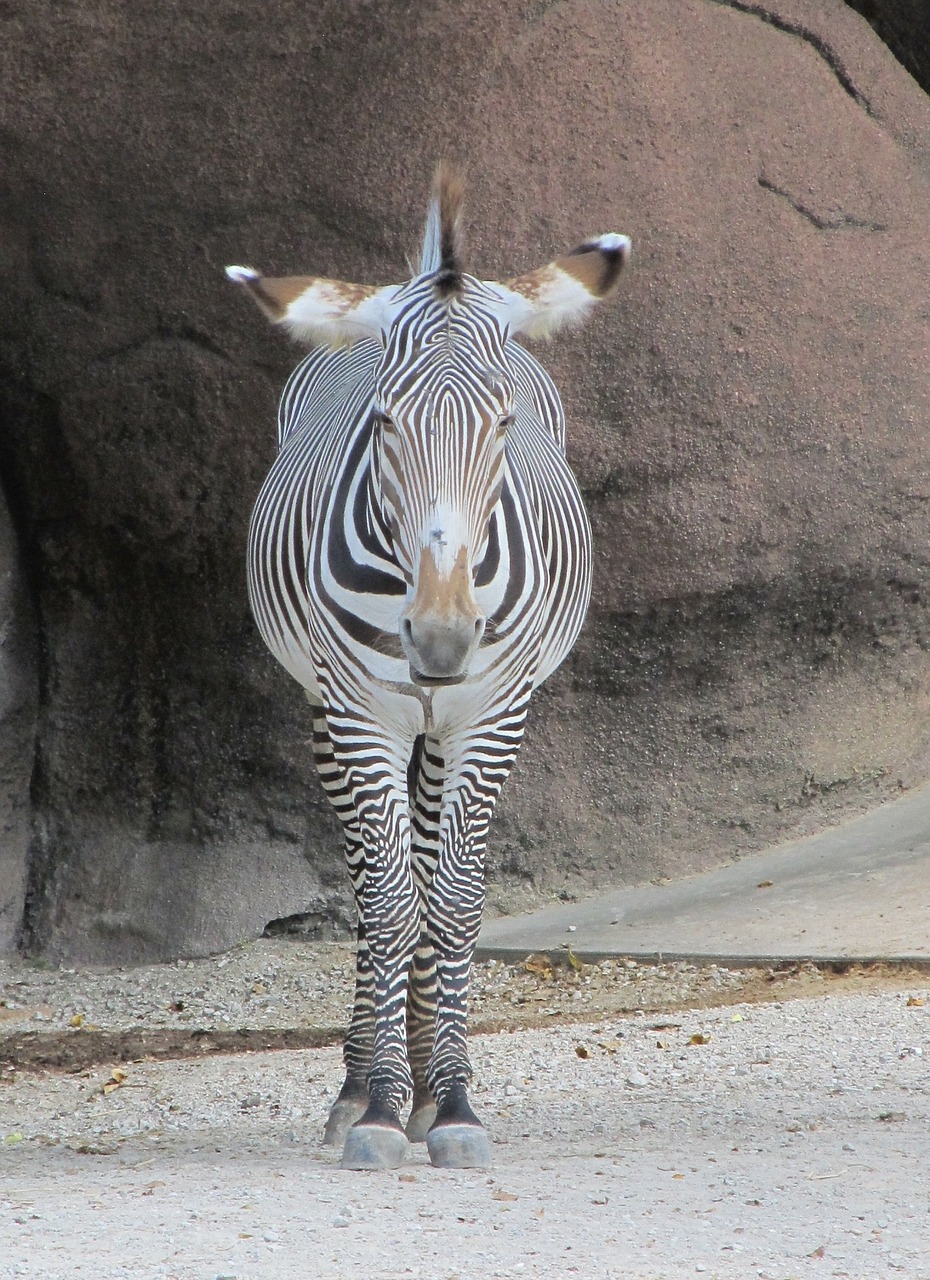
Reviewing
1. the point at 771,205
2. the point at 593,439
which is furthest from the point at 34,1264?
the point at 771,205

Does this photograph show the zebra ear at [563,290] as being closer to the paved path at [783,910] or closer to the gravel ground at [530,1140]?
the gravel ground at [530,1140]

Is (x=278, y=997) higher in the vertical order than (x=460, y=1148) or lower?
lower

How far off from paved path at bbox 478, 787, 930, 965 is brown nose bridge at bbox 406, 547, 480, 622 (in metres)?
3.02

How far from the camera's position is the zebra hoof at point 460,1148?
359 cm

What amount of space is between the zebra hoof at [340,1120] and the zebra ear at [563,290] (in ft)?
6.71

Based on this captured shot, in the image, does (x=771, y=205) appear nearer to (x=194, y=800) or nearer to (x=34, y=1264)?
(x=194, y=800)

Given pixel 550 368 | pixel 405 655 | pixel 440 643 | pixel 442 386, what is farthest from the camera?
pixel 550 368

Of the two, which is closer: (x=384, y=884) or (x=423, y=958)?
(x=384, y=884)

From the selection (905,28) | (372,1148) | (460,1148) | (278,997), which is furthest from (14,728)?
(905,28)

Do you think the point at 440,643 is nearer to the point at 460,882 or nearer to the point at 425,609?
the point at 425,609

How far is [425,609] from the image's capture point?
327 centimetres

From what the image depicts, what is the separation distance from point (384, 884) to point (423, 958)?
46cm

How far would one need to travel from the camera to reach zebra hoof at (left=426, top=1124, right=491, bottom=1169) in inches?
141

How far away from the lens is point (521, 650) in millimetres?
3957
